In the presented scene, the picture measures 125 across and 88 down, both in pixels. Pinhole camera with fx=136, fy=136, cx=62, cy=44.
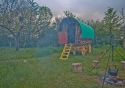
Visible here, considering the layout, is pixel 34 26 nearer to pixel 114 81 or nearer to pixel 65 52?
pixel 65 52

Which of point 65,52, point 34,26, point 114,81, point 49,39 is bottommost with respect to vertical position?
point 114,81


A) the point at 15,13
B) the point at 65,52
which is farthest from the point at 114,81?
the point at 15,13

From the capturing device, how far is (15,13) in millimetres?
20531

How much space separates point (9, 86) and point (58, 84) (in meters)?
2.09

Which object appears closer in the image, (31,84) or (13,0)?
(31,84)

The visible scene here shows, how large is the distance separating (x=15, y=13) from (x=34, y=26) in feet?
39.5

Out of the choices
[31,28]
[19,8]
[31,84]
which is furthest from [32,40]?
[31,84]

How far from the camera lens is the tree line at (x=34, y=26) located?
2028 cm

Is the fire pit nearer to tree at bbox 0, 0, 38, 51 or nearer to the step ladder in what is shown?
the step ladder

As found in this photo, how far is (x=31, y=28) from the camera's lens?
32.1 metres

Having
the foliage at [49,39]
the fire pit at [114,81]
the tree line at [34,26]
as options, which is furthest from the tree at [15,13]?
the fire pit at [114,81]

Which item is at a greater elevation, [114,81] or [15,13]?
[15,13]

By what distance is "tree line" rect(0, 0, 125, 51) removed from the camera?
2028 cm

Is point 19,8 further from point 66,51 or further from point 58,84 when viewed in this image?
point 58,84
